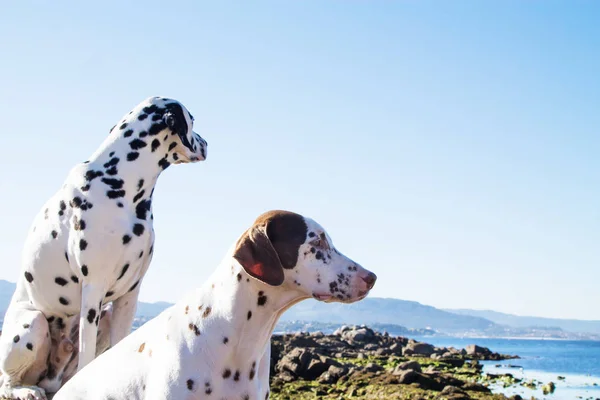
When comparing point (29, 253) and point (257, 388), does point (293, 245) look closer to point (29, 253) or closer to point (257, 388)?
point (257, 388)

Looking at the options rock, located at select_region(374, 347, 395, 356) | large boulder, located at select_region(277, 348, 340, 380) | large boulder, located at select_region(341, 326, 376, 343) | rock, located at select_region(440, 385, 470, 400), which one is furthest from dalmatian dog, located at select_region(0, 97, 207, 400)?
large boulder, located at select_region(341, 326, 376, 343)

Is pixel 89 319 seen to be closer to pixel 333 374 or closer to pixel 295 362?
pixel 333 374

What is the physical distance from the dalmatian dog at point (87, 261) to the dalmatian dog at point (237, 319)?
1594 millimetres

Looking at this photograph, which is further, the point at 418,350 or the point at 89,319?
the point at 418,350

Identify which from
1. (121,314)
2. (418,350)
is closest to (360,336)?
(418,350)

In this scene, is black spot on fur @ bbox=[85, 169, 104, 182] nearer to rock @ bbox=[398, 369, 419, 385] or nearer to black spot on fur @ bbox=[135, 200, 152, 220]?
black spot on fur @ bbox=[135, 200, 152, 220]

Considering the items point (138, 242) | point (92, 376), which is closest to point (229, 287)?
point (92, 376)

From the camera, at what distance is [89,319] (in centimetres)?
630

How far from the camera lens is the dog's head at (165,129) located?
22.2ft

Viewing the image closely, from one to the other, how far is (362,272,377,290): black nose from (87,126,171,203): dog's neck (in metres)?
2.63

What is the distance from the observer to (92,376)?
492 centimetres

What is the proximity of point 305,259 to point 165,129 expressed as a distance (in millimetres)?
2620

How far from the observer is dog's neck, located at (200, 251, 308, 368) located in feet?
15.2

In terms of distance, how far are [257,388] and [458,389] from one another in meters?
12.7
